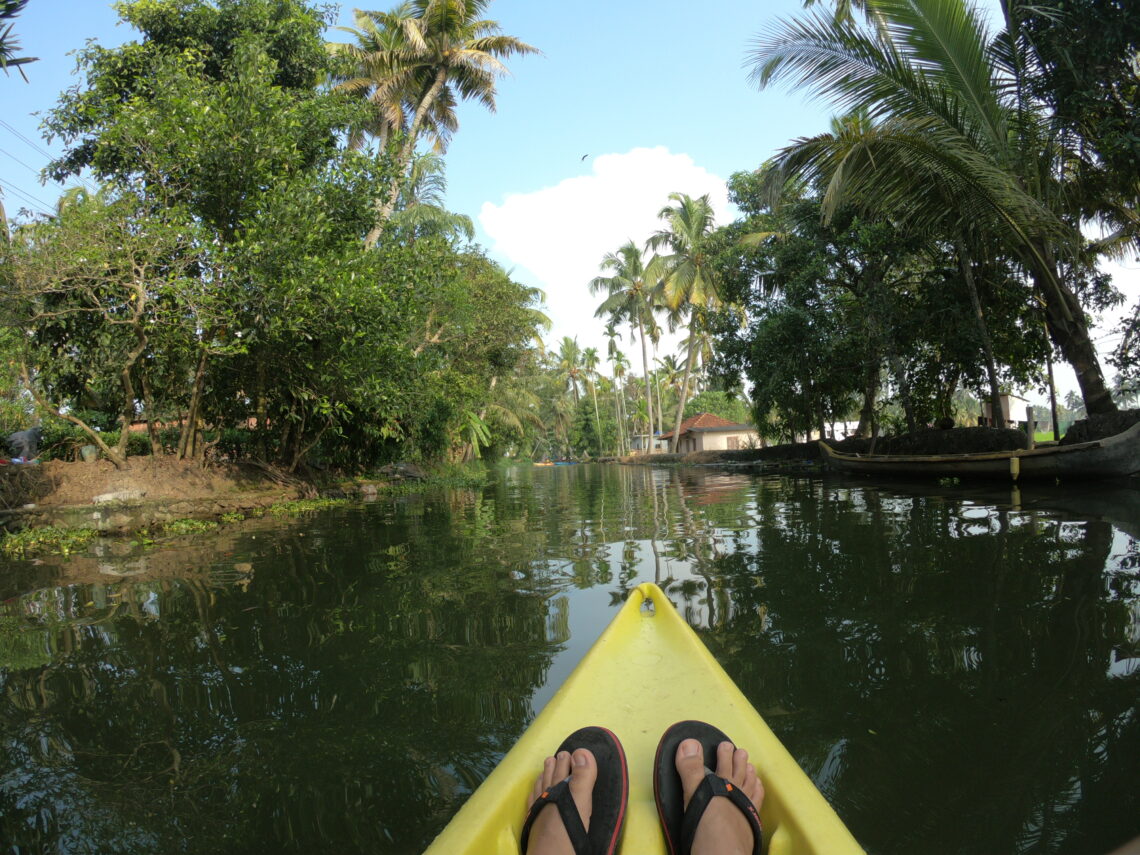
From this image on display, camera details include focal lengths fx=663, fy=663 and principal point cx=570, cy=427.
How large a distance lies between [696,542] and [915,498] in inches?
198

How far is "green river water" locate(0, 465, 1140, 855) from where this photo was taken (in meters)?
2.00

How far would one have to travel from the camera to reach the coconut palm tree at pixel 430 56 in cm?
1485

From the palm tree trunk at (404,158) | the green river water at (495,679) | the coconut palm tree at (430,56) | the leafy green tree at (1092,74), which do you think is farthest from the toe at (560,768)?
the coconut palm tree at (430,56)

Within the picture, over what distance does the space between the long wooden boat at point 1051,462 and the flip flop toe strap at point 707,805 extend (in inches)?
386

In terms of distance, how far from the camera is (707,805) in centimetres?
171

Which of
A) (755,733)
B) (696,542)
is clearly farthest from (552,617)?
(696,542)

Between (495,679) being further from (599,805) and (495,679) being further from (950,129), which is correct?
(950,129)

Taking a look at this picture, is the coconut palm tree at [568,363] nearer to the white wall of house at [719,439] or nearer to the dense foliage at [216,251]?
the white wall of house at [719,439]

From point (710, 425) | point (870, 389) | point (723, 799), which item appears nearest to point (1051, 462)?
point (870, 389)

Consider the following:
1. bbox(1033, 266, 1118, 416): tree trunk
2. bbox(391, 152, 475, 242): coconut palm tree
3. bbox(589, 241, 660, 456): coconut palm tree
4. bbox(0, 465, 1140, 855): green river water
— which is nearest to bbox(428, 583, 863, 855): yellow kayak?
bbox(0, 465, 1140, 855): green river water

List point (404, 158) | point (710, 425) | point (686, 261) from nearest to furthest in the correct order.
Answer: point (404, 158), point (686, 261), point (710, 425)

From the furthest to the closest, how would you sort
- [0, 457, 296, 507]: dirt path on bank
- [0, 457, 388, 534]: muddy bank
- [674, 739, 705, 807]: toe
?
[0, 457, 296, 507]: dirt path on bank → [0, 457, 388, 534]: muddy bank → [674, 739, 705, 807]: toe

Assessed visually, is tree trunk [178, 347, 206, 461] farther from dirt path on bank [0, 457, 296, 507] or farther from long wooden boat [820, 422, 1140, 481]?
long wooden boat [820, 422, 1140, 481]

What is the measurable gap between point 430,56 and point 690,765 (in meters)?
16.8
